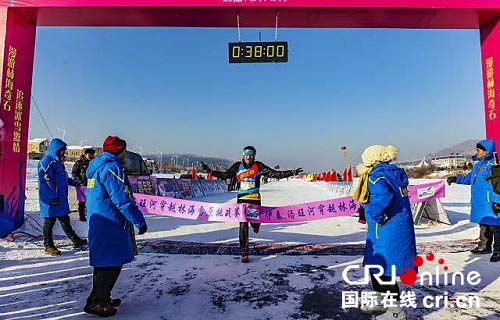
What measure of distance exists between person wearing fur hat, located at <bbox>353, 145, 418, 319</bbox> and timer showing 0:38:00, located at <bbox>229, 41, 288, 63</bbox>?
4.58 metres

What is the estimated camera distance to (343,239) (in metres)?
6.65

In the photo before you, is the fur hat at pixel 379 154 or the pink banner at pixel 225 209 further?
the pink banner at pixel 225 209

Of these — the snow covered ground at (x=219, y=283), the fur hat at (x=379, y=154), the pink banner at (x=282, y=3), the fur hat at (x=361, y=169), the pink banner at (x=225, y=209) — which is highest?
the pink banner at (x=282, y=3)

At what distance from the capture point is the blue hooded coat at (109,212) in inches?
115

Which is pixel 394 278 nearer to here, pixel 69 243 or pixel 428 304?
pixel 428 304

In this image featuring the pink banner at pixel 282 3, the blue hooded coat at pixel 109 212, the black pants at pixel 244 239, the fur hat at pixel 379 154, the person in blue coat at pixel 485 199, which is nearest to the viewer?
the fur hat at pixel 379 154

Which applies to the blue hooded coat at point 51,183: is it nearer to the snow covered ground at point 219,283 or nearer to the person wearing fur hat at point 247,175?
the snow covered ground at point 219,283

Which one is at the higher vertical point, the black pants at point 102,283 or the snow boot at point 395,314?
the black pants at point 102,283

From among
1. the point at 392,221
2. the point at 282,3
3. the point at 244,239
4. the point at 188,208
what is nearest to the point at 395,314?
the point at 392,221

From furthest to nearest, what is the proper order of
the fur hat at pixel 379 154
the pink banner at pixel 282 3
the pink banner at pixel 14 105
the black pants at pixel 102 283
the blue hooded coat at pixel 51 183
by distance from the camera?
1. the pink banner at pixel 282 3
2. the pink banner at pixel 14 105
3. the blue hooded coat at pixel 51 183
4. the black pants at pixel 102 283
5. the fur hat at pixel 379 154

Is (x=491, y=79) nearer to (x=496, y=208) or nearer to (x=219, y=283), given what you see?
(x=496, y=208)

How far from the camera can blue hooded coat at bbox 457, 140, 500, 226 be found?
16.3 feet

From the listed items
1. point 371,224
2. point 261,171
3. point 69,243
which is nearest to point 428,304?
point 371,224

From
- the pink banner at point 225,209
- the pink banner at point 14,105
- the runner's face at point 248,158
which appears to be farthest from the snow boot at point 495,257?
the pink banner at point 14,105
